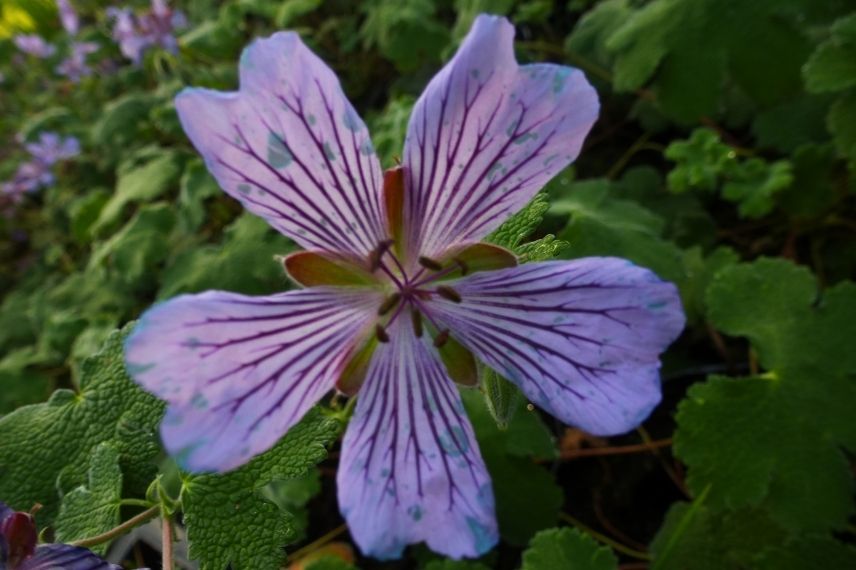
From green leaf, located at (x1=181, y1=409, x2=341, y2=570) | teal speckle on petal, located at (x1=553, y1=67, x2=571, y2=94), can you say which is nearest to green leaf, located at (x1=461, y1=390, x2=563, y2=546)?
green leaf, located at (x1=181, y1=409, x2=341, y2=570)

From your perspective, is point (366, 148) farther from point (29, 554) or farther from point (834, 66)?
point (834, 66)

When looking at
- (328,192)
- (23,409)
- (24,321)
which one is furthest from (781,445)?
(24,321)

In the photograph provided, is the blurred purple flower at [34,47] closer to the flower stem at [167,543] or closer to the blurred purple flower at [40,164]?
the blurred purple flower at [40,164]

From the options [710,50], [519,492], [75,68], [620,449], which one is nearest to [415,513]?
[519,492]

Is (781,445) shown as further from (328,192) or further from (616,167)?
(616,167)

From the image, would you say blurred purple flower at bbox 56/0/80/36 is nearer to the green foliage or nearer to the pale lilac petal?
the green foliage

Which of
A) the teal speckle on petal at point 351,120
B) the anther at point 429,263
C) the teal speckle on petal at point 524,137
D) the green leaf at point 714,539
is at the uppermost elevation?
the teal speckle on petal at point 351,120

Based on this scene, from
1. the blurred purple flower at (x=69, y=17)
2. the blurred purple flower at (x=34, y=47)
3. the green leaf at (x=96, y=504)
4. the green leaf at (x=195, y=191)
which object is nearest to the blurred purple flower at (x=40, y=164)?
the blurred purple flower at (x=69, y=17)
